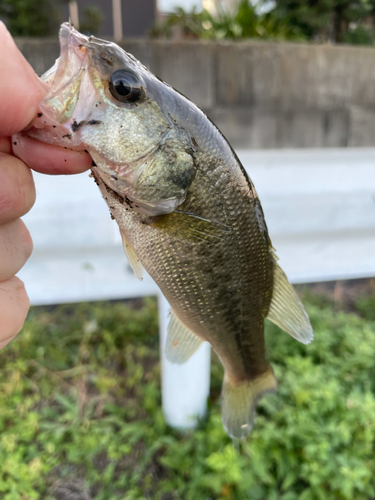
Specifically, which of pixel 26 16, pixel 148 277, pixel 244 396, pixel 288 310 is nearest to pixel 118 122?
pixel 288 310

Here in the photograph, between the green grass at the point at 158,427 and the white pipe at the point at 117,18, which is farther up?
the white pipe at the point at 117,18

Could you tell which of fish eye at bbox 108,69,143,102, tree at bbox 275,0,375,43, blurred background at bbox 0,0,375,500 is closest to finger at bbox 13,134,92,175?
fish eye at bbox 108,69,143,102

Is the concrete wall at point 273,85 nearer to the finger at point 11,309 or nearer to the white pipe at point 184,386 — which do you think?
the white pipe at point 184,386

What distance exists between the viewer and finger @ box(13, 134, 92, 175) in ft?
2.82

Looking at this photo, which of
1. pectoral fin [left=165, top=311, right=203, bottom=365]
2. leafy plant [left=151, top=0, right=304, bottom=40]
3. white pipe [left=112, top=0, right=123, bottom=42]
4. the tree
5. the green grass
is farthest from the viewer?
white pipe [left=112, top=0, right=123, bottom=42]

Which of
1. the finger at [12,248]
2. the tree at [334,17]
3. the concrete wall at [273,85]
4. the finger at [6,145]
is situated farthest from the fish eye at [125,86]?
the tree at [334,17]

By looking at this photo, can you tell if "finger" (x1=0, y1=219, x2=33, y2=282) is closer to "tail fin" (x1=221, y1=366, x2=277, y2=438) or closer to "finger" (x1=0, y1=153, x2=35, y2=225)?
"finger" (x1=0, y1=153, x2=35, y2=225)

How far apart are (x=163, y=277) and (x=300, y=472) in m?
1.90

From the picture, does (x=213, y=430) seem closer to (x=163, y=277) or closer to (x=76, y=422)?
(x=76, y=422)

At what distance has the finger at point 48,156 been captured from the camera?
0.86 metres

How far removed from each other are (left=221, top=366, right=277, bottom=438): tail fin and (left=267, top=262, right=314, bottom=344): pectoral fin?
0.33m

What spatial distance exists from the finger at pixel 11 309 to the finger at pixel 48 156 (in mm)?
372

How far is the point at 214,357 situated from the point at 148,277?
1127 millimetres

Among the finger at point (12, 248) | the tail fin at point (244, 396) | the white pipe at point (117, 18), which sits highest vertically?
the white pipe at point (117, 18)
